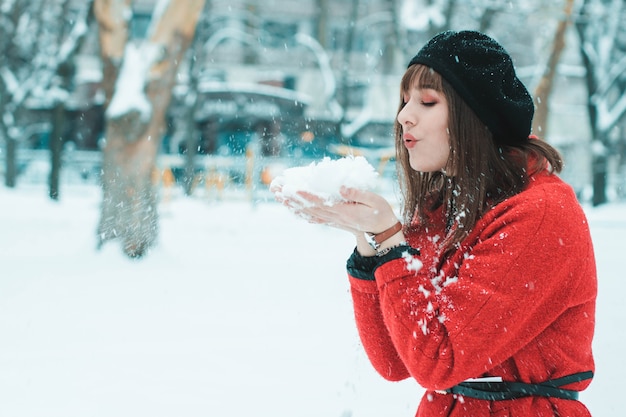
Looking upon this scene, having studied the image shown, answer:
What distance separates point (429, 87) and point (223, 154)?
2739cm

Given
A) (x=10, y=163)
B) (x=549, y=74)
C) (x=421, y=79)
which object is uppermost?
(x=549, y=74)

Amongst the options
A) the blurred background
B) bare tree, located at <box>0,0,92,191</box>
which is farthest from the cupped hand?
bare tree, located at <box>0,0,92,191</box>

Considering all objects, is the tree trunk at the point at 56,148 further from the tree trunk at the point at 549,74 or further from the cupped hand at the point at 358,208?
the cupped hand at the point at 358,208

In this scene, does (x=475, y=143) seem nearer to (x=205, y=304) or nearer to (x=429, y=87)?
(x=429, y=87)

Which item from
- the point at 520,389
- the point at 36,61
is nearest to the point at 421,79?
the point at 520,389

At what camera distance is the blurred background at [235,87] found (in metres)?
7.86

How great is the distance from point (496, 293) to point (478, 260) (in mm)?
85

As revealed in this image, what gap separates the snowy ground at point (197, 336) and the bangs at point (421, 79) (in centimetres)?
221

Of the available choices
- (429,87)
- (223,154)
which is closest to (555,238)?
(429,87)

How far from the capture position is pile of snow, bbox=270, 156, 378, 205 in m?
1.45

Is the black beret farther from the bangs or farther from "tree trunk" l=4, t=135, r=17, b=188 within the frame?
"tree trunk" l=4, t=135, r=17, b=188

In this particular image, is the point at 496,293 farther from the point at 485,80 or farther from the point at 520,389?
the point at 485,80

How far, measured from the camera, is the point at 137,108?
7730 millimetres

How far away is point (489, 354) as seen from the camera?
1.30 metres
